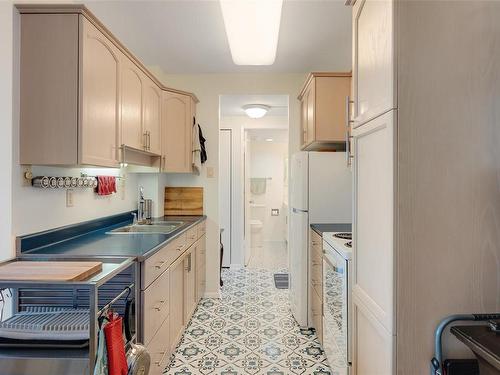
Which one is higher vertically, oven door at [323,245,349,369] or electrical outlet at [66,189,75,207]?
electrical outlet at [66,189,75,207]

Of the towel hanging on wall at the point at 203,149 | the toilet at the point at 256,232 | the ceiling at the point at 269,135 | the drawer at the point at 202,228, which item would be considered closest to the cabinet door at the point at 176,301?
the drawer at the point at 202,228

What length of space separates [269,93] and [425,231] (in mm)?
2778

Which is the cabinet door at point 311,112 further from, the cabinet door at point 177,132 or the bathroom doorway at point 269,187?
the bathroom doorway at point 269,187

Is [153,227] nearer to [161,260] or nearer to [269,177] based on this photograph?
[161,260]

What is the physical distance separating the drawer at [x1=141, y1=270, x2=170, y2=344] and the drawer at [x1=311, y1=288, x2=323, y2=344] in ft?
3.68

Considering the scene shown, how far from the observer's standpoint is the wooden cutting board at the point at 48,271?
1220mm

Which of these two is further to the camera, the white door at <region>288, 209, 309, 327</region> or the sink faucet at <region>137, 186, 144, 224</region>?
the sink faucet at <region>137, 186, 144, 224</region>

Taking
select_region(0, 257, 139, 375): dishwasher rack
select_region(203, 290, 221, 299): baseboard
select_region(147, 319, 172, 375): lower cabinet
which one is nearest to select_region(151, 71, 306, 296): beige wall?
select_region(203, 290, 221, 299): baseboard

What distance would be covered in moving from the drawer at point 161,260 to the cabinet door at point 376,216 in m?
1.04

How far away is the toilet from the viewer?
624cm

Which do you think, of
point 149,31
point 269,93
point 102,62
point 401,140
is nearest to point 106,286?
point 102,62

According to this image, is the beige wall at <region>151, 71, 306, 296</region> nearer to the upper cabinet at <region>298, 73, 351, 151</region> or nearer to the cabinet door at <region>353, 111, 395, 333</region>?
the upper cabinet at <region>298, 73, 351, 151</region>

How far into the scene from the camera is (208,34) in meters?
2.63

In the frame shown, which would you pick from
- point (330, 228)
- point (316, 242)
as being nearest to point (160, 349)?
point (316, 242)
